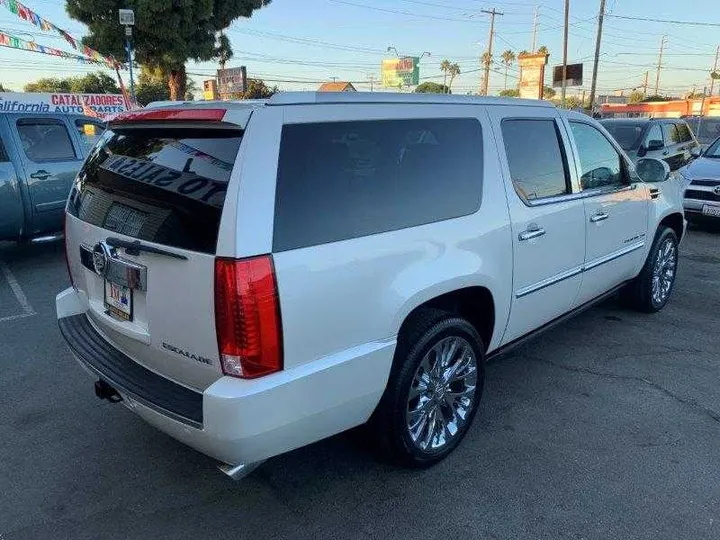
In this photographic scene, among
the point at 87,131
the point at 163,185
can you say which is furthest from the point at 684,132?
the point at 163,185

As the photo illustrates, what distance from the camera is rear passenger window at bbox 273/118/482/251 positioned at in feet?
7.22

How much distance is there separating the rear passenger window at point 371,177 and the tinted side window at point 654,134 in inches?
392

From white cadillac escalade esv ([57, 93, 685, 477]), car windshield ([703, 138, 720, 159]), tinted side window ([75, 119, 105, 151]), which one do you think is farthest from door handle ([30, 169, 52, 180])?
car windshield ([703, 138, 720, 159])

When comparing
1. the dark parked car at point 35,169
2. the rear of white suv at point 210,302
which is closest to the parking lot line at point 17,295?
the dark parked car at point 35,169

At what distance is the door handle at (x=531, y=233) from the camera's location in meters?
3.22

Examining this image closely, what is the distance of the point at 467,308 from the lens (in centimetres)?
326

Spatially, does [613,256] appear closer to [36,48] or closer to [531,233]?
[531,233]

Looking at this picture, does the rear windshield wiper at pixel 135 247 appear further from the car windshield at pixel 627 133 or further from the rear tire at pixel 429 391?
the car windshield at pixel 627 133

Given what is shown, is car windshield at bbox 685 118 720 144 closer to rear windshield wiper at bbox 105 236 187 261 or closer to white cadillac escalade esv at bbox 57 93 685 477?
white cadillac escalade esv at bbox 57 93 685 477

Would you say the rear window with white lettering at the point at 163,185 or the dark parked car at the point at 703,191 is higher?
the rear window with white lettering at the point at 163,185

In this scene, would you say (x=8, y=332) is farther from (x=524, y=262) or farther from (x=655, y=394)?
(x=655, y=394)

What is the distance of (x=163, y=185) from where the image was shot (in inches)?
93.3

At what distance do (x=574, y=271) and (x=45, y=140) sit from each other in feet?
22.6

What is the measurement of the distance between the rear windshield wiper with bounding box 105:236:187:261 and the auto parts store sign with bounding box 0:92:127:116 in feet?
36.0
